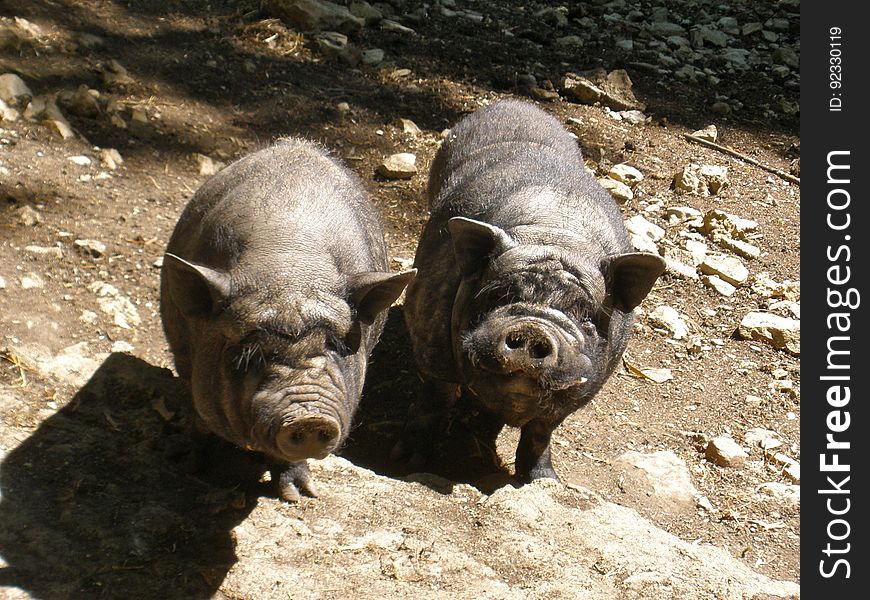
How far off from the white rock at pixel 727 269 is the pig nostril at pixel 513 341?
11.5 feet

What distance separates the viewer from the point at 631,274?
4.94 meters

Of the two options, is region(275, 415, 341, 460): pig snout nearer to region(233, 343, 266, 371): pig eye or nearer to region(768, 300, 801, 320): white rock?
region(233, 343, 266, 371): pig eye

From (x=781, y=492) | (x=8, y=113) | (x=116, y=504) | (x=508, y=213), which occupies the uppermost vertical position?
(x=508, y=213)

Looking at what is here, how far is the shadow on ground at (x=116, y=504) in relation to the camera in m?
3.86

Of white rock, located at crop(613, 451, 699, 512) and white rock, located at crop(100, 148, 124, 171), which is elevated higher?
white rock, located at crop(100, 148, 124, 171)

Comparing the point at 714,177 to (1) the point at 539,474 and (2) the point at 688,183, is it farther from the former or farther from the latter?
(1) the point at 539,474

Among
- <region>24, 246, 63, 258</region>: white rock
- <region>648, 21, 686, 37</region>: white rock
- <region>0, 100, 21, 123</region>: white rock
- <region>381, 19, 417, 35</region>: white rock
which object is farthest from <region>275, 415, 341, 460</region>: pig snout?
<region>648, 21, 686, 37</region>: white rock

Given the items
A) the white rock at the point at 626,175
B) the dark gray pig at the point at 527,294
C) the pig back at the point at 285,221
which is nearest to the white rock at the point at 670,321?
the dark gray pig at the point at 527,294

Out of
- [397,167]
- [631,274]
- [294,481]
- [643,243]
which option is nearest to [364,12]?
[397,167]

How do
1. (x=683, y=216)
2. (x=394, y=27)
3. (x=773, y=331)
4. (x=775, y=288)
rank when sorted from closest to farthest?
(x=773, y=331) < (x=775, y=288) < (x=683, y=216) < (x=394, y=27)

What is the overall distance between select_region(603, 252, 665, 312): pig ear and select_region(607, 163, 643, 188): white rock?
3654 mm

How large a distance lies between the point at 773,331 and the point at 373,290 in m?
3.73

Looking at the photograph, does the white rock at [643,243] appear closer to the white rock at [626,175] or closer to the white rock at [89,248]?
the white rock at [626,175]

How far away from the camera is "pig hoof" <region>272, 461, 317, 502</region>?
4.61m
